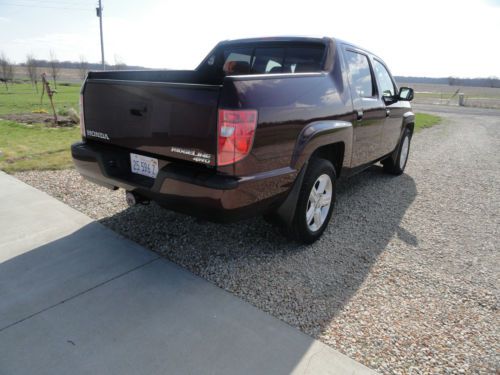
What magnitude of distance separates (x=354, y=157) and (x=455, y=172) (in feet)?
12.6

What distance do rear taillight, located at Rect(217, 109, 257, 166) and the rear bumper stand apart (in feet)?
0.47

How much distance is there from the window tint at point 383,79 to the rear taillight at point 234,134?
9.72ft

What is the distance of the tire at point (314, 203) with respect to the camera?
10.1 ft

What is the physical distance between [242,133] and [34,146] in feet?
19.7

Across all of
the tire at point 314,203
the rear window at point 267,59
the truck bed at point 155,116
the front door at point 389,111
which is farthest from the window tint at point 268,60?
the truck bed at point 155,116

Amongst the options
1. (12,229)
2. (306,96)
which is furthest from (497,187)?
(12,229)

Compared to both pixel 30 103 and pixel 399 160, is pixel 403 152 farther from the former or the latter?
pixel 30 103

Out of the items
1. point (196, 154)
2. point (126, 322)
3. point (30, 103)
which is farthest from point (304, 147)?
point (30, 103)

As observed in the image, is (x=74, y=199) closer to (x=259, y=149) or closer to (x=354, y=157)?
(x=259, y=149)

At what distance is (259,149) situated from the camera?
2428 millimetres

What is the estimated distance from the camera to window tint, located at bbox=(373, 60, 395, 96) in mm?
4714

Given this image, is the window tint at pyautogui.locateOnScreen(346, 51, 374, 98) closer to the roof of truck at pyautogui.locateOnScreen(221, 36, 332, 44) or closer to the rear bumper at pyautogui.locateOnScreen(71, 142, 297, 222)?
the roof of truck at pyautogui.locateOnScreen(221, 36, 332, 44)

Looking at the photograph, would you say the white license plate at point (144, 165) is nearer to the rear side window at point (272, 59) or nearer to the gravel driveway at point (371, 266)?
the gravel driveway at point (371, 266)

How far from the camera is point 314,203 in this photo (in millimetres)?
3336
